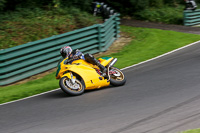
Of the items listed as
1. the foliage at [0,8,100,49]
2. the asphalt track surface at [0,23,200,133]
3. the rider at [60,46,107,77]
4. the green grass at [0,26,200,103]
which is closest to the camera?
the asphalt track surface at [0,23,200,133]

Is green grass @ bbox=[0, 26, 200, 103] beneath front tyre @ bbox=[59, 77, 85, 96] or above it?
beneath

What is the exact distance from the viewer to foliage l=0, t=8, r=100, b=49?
1482 centimetres

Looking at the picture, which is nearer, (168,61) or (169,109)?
(169,109)

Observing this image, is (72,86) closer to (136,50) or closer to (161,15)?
(136,50)

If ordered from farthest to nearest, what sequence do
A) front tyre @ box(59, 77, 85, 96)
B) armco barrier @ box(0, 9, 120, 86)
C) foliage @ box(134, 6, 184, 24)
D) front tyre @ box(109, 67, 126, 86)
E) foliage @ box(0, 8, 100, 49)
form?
foliage @ box(134, 6, 184, 24) → foliage @ box(0, 8, 100, 49) → armco barrier @ box(0, 9, 120, 86) → front tyre @ box(109, 67, 126, 86) → front tyre @ box(59, 77, 85, 96)

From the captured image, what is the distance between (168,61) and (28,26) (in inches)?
284

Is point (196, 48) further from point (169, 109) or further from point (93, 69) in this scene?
point (169, 109)

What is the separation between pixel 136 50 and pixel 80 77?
6.89m

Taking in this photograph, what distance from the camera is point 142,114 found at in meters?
6.52

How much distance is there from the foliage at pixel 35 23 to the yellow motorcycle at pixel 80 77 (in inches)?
236

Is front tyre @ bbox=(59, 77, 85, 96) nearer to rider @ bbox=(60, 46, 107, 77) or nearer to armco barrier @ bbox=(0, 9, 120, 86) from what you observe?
rider @ bbox=(60, 46, 107, 77)

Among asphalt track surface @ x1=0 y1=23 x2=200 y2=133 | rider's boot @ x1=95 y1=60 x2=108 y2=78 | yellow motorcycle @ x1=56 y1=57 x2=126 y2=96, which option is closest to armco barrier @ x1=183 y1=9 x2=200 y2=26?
asphalt track surface @ x1=0 y1=23 x2=200 y2=133

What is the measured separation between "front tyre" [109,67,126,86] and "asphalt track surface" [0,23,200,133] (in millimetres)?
210

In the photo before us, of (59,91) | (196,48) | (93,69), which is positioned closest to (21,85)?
(59,91)
